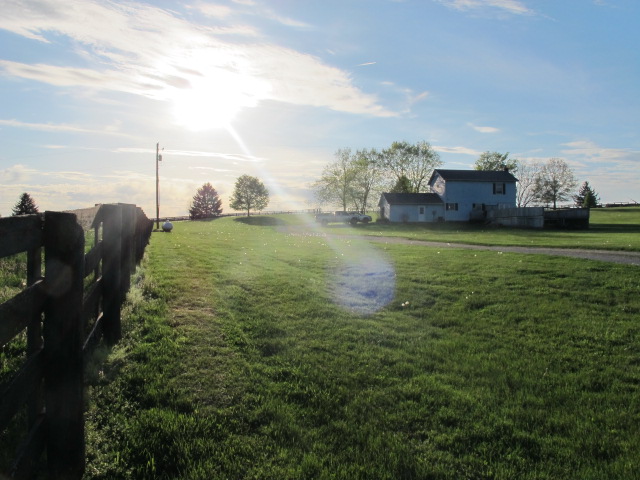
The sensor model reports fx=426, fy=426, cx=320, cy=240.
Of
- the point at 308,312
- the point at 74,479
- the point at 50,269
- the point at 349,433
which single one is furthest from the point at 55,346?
the point at 308,312

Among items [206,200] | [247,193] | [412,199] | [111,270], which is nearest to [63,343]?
[111,270]

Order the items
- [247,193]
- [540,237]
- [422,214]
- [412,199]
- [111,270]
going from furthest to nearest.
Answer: [247,193] → [412,199] → [422,214] → [540,237] → [111,270]

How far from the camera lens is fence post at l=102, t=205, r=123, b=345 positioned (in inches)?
202

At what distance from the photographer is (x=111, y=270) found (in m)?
5.29

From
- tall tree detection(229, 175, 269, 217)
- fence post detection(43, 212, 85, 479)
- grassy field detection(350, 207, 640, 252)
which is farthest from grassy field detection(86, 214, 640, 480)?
tall tree detection(229, 175, 269, 217)

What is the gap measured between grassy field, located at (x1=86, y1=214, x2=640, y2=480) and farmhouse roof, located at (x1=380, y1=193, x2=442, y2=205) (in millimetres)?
50589

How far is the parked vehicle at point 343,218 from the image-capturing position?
61.7 m

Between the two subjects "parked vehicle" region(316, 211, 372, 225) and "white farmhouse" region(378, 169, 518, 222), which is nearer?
"white farmhouse" region(378, 169, 518, 222)

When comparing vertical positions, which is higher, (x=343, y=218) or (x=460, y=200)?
(x=460, y=200)

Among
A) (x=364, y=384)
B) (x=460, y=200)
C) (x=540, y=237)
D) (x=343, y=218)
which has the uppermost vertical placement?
(x=460, y=200)

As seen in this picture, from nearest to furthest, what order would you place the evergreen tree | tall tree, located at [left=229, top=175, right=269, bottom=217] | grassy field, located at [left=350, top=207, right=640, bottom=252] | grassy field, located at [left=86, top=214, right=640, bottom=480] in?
grassy field, located at [left=86, top=214, right=640, bottom=480] → grassy field, located at [left=350, top=207, right=640, bottom=252] → the evergreen tree → tall tree, located at [left=229, top=175, right=269, bottom=217]

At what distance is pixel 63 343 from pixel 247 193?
283 ft

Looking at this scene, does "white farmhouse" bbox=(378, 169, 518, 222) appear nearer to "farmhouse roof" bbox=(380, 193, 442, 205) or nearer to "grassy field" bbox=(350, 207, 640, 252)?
"farmhouse roof" bbox=(380, 193, 442, 205)

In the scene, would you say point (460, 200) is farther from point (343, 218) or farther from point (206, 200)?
point (206, 200)
